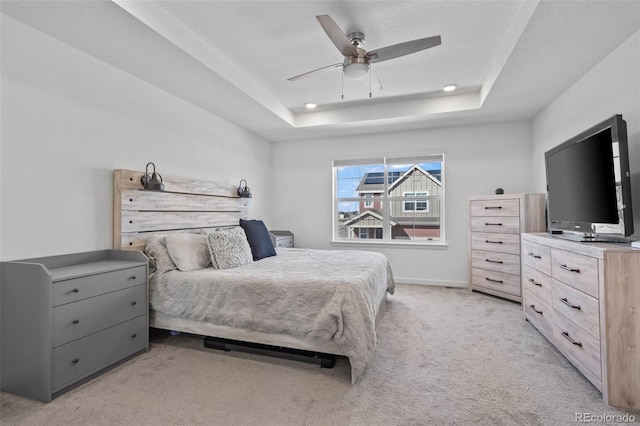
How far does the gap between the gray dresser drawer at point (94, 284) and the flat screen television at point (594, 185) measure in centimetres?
342

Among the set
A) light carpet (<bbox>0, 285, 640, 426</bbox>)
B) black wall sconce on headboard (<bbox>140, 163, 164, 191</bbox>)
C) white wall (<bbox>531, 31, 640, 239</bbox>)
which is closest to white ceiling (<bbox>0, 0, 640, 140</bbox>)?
white wall (<bbox>531, 31, 640, 239</bbox>)

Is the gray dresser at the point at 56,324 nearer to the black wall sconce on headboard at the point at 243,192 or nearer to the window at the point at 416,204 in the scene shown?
the black wall sconce on headboard at the point at 243,192

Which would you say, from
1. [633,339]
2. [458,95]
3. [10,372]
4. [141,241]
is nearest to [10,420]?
[10,372]

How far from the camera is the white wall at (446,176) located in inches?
177

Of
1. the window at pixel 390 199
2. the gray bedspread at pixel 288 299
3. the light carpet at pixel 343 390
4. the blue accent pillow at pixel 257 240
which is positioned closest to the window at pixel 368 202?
the window at pixel 390 199

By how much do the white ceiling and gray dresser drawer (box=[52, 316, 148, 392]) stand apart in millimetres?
2123

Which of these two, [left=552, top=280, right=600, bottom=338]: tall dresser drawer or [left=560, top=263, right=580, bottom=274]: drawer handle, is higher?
[left=560, top=263, right=580, bottom=274]: drawer handle

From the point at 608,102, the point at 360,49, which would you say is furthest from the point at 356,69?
the point at 608,102

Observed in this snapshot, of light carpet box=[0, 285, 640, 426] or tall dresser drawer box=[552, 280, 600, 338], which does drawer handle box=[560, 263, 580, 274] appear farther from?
light carpet box=[0, 285, 640, 426]

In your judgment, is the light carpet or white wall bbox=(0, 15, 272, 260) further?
white wall bbox=(0, 15, 272, 260)

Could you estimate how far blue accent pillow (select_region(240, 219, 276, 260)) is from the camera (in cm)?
351

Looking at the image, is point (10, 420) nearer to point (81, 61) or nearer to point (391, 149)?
point (81, 61)

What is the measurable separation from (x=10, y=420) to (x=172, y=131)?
2.64m

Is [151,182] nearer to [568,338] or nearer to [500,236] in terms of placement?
[568,338]
